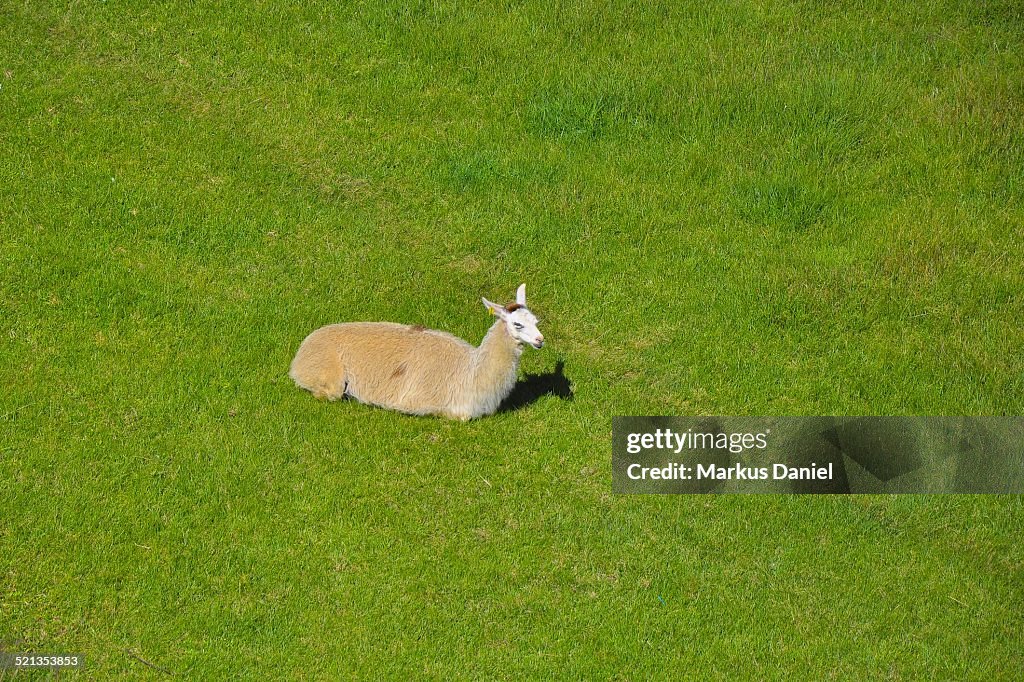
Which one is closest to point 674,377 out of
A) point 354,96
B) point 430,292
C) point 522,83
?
point 430,292

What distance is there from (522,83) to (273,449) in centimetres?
673

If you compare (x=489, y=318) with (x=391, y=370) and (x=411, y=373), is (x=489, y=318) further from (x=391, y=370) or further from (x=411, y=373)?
A: (x=391, y=370)

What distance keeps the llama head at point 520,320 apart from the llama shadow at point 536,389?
114cm

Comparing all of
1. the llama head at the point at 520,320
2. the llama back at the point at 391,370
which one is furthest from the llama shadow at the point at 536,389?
the llama head at the point at 520,320

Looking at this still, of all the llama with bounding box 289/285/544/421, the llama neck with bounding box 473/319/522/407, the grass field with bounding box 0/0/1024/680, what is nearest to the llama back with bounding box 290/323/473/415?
the llama with bounding box 289/285/544/421

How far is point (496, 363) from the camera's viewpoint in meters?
11.8

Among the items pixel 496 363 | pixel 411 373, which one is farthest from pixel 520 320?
pixel 411 373

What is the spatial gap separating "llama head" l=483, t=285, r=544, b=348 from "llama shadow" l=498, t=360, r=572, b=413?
3.74 feet

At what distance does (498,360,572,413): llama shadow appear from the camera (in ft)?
41.0

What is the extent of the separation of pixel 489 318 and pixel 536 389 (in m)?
Answer: 1.21

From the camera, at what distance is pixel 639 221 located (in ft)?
47.2

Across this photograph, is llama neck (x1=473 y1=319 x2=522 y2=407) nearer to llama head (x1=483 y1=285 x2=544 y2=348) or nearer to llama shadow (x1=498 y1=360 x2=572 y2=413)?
llama head (x1=483 y1=285 x2=544 y2=348)

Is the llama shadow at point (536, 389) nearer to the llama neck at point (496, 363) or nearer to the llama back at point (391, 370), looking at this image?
the llama neck at point (496, 363)

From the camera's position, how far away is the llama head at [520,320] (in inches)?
446
